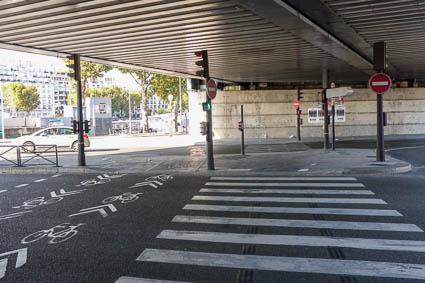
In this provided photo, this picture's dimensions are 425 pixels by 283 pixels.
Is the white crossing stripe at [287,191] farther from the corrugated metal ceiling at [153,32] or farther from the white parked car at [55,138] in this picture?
A: the white parked car at [55,138]

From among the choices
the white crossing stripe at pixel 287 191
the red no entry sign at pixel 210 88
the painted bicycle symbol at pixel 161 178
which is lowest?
the white crossing stripe at pixel 287 191

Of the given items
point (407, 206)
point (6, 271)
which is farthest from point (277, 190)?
point (6, 271)

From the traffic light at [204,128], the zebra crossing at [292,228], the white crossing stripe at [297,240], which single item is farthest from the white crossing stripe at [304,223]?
the traffic light at [204,128]

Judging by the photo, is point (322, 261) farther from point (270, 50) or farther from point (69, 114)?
point (69, 114)

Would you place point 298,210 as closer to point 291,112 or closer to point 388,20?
point 388,20

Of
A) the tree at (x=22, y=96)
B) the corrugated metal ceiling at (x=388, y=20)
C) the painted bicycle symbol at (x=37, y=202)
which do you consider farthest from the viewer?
the tree at (x=22, y=96)

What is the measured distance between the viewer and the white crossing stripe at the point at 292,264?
13.8 ft

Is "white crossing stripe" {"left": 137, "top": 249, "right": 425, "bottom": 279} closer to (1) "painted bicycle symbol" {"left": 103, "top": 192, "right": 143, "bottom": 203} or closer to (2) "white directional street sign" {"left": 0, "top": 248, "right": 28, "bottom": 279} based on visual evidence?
(2) "white directional street sign" {"left": 0, "top": 248, "right": 28, "bottom": 279}

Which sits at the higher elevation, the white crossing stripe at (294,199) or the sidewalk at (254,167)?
the sidewalk at (254,167)

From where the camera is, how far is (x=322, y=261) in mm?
4570

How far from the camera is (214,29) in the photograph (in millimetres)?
11984

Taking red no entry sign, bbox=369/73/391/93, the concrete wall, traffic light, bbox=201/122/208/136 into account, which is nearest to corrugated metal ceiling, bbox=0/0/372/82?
red no entry sign, bbox=369/73/391/93

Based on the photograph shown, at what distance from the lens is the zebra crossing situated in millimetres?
4438

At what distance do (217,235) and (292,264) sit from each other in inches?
59.7
